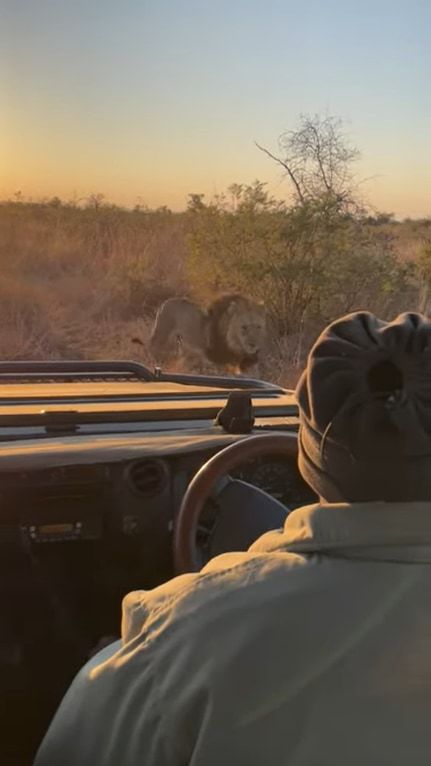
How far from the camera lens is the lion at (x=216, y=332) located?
15.2 meters

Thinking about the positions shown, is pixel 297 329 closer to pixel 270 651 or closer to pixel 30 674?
pixel 30 674

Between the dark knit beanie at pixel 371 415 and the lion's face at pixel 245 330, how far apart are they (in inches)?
532

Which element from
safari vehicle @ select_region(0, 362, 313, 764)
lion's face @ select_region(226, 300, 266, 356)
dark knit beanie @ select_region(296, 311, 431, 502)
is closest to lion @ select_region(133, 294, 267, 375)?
lion's face @ select_region(226, 300, 266, 356)

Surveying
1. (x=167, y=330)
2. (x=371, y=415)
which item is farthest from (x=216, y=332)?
(x=371, y=415)

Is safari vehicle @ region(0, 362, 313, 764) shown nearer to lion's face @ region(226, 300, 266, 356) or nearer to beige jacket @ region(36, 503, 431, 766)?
beige jacket @ region(36, 503, 431, 766)

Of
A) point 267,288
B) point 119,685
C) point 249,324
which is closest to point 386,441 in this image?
point 119,685

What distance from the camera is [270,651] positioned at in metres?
1.31

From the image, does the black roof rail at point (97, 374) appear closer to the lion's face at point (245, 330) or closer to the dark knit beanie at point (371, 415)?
the dark knit beanie at point (371, 415)

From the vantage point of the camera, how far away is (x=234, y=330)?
49.3 ft

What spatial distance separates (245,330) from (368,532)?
13.8 metres

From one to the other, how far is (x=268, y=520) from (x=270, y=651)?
1.38 m

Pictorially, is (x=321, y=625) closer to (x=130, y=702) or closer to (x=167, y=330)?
(x=130, y=702)

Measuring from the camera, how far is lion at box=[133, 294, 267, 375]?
15195 millimetres

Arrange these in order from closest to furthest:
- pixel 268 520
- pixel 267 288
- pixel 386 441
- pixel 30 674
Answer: pixel 386 441, pixel 268 520, pixel 30 674, pixel 267 288
